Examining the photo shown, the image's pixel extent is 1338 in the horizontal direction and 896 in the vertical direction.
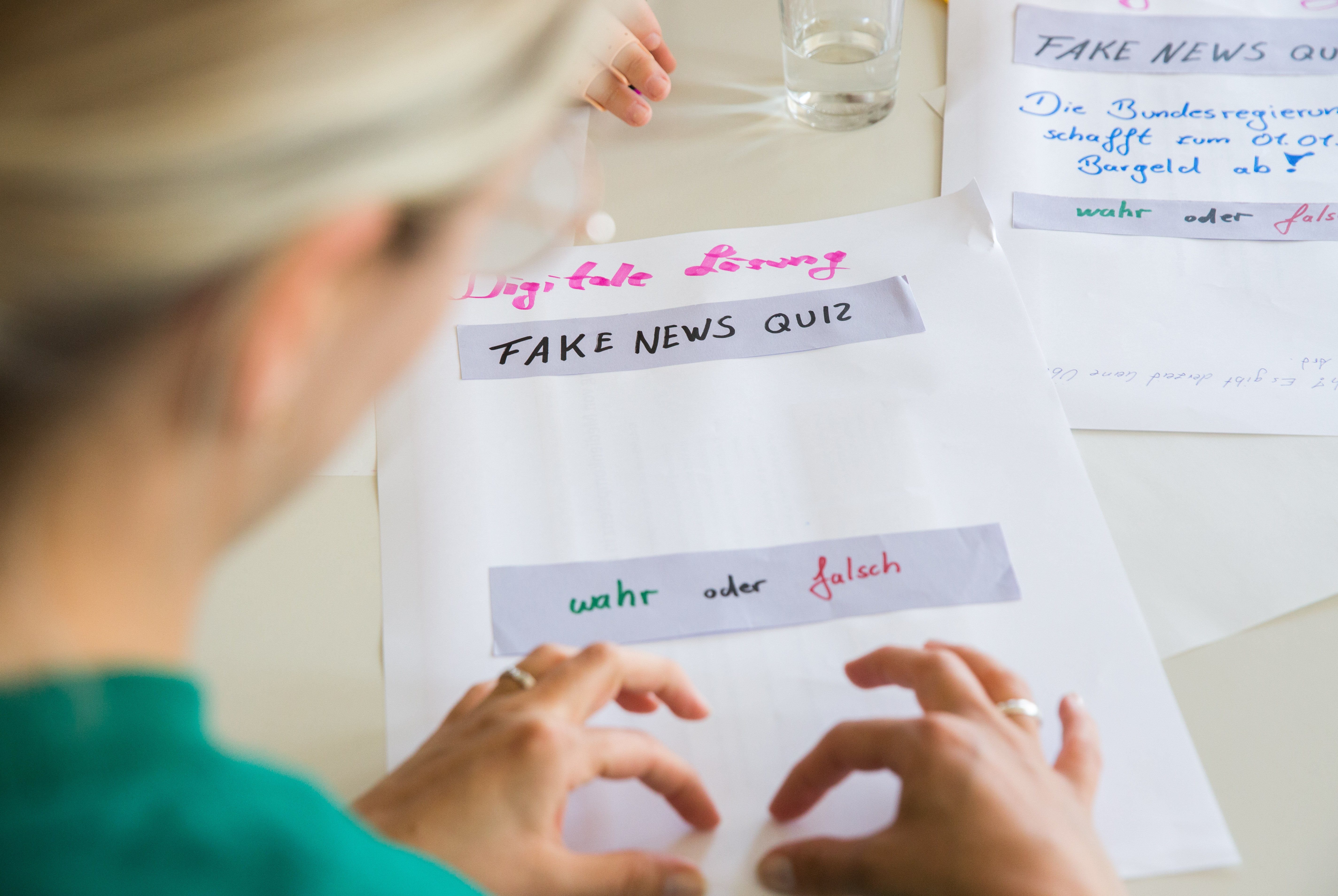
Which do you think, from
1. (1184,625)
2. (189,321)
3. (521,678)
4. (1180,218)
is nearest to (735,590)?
(521,678)

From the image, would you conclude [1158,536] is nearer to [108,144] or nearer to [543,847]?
[543,847]

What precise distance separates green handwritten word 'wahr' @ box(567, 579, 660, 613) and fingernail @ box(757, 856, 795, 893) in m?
0.16

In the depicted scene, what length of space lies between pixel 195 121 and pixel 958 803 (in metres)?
0.39

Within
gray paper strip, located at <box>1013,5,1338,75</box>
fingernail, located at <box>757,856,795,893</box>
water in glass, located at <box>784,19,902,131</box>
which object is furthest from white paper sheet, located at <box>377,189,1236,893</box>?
A: gray paper strip, located at <box>1013,5,1338,75</box>

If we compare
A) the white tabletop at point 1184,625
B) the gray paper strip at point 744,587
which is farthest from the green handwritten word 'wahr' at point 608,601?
the white tabletop at point 1184,625

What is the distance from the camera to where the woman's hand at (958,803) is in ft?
1.49

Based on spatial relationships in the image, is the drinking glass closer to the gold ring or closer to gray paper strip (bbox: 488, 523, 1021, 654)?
gray paper strip (bbox: 488, 523, 1021, 654)

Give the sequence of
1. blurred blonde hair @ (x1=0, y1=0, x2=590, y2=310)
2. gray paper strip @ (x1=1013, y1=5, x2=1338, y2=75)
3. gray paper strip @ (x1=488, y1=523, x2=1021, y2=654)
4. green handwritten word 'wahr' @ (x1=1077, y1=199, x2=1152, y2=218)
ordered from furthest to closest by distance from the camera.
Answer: gray paper strip @ (x1=1013, y1=5, x2=1338, y2=75), green handwritten word 'wahr' @ (x1=1077, y1=199, x2=1152, y2=218), gray paper strip @ (x1=488, y1=523, x2=1021, y2=654), blurred blonde hair @ (x1=0, y1=0, x2=590, y2=310)

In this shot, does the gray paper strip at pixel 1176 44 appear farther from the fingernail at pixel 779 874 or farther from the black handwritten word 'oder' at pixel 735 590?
the fingernail at pixel 779 874

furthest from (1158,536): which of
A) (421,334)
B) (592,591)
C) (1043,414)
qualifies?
(421,334)

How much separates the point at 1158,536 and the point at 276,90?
53 cm

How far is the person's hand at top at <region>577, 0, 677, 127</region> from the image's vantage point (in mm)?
885

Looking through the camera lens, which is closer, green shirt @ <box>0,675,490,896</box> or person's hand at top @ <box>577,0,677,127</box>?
green shirt @ <box>0,675,490,896</box>

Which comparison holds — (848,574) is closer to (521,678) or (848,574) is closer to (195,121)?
(521,678)
